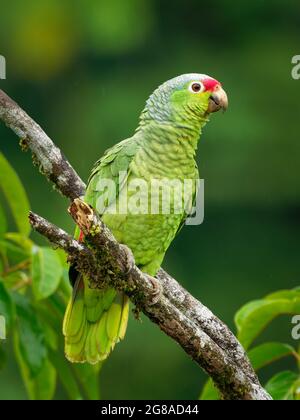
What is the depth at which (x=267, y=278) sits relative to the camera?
8234 mm

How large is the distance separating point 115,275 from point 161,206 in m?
0.42

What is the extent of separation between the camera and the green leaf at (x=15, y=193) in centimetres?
342

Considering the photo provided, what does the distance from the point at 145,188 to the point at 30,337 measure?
650 millimetres

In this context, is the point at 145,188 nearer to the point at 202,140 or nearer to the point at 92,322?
the point at 92,322

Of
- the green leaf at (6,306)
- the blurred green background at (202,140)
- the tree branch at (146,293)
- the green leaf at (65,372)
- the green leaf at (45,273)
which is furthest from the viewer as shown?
the blurred green background at (202,140)

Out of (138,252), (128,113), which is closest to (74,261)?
(138,252)

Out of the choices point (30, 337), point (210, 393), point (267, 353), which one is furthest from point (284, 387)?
point (30, 337)

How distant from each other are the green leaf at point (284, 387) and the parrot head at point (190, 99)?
3.13 feet

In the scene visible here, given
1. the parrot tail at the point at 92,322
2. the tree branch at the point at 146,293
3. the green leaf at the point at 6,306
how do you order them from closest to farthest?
the tree branch at the point at 146,293 < the green leaf at the point at 6,306 < the parrot tail at the point at 92,322

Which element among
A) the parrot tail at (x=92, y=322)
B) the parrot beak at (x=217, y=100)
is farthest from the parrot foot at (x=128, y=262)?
the parrot beak at (x=217, y=100)

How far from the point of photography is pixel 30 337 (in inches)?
132

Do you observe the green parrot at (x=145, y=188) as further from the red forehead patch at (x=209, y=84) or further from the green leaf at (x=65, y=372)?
the green leaf at (x=65, y=372)

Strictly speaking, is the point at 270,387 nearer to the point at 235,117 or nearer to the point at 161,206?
the point at 161,206

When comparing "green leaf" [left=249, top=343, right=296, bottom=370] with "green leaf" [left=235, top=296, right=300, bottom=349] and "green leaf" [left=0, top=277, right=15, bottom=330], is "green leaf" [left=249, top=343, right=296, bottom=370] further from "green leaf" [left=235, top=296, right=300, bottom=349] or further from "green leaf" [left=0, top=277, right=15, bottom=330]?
"green leaf" [left=0, top=277, right=15, bottom=330]
